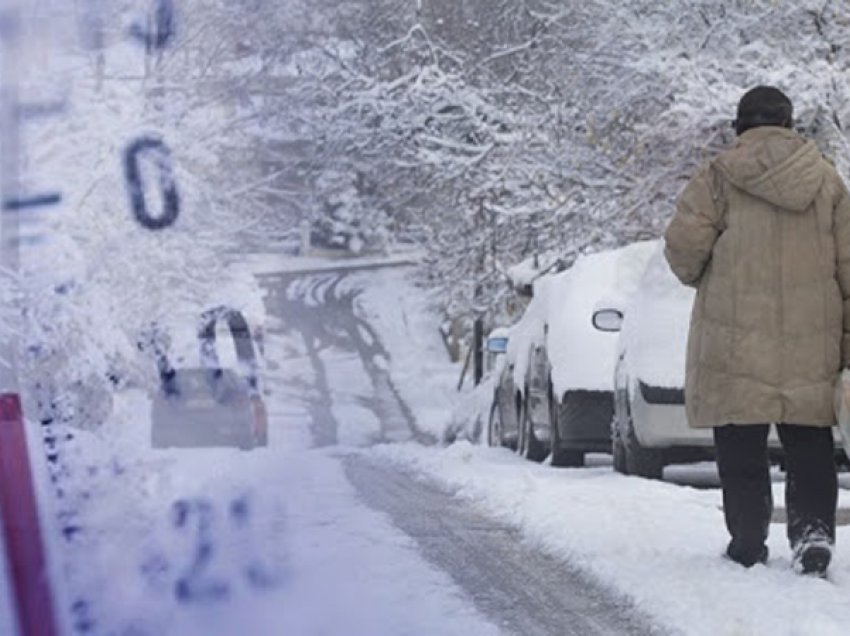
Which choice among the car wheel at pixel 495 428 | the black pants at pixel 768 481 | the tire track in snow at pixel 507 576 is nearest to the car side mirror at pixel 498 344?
the car wheel at pixel 495 428

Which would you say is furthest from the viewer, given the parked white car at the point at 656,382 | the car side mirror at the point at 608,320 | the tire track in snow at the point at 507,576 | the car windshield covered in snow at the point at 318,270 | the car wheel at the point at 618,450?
the car side mirror at the point at 608,320

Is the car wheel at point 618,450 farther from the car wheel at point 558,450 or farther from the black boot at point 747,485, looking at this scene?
the black boot at point 747,485

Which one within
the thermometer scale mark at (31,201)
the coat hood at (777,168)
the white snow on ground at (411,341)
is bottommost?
the white snow on ground at (411,341)

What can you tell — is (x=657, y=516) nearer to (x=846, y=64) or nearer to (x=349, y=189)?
(x=846, y=64)

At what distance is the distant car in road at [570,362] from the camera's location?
12711 millimetres

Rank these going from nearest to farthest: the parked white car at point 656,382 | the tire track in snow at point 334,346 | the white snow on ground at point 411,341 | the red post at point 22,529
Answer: the red post at point 22,529, the parked white car at point 656,382, the tire track in snow at point 334,346, the white snow on ground at point 411,341

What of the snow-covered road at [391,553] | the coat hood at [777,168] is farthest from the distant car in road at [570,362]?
the coat hood at [777,168]

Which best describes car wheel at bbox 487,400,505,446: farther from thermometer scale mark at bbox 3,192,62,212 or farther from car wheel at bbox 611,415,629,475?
thermometer scale mark at bbox 3,192,62,212

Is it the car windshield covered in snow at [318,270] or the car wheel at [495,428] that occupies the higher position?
the car windshield covered in snow at [318,270]

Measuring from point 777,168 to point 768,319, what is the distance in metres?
0.54

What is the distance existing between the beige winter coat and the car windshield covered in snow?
0.04m

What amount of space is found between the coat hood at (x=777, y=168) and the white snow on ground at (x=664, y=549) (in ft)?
4.37

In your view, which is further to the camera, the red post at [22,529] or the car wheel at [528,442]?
the car wheel at [528,442]

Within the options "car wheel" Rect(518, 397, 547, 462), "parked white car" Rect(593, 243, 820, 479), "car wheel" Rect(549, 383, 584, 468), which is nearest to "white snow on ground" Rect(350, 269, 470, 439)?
"car wheel" Rect(518, 397, 547, 462)
